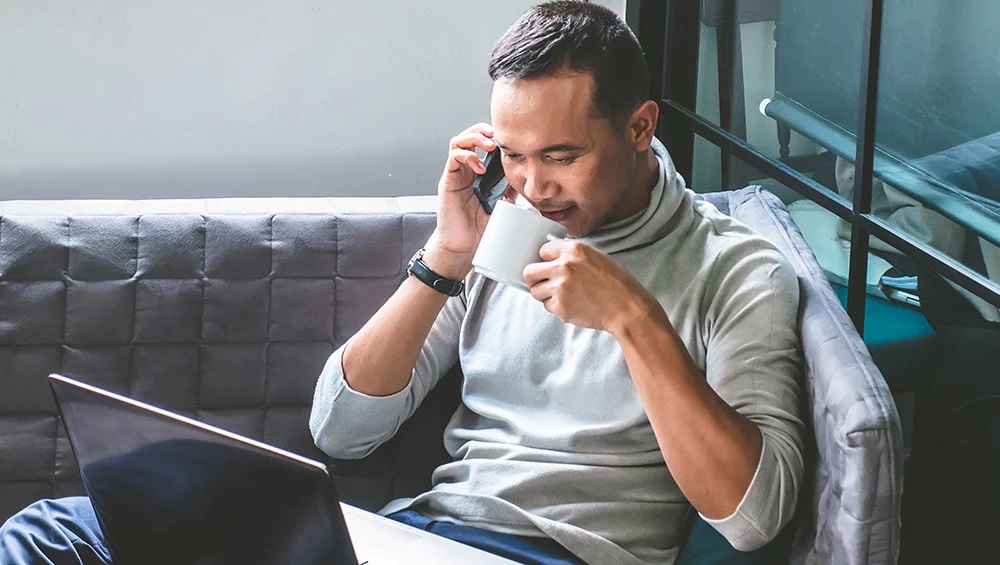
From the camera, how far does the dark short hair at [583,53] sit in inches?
55.0

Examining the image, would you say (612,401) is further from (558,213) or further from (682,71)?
(682,71)

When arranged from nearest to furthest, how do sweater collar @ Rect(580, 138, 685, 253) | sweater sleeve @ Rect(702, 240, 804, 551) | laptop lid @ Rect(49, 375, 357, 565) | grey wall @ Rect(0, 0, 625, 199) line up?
laptop lid @ Rect(49, 375, 357, 565) < sweater sleeve @ Rect(702, 240, 804, 551) < sweater collar @ Rect(580, 138, 685, 253) < grey wall @ Rect(0, 0, 625, 199)

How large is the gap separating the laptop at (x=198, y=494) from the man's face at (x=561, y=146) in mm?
478

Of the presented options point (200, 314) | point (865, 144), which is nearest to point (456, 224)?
point (200, 314)

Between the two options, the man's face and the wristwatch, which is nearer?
the man's face

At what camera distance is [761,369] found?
134cm

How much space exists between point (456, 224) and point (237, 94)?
0.68 m

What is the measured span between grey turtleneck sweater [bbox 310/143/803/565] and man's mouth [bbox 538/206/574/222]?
76 mm

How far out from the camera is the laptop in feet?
3.09

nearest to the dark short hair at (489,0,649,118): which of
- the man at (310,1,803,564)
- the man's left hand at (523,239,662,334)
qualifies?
the man at (310,1,803,564)

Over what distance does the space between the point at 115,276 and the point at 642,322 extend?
3.00ft

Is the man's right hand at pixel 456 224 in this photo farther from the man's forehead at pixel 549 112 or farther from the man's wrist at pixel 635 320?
the man's wrist at pixel 635 320

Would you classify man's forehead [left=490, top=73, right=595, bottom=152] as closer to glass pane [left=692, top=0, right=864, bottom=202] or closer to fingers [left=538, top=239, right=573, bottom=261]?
fingers [left=538, top=239, right=573, bottom=261]

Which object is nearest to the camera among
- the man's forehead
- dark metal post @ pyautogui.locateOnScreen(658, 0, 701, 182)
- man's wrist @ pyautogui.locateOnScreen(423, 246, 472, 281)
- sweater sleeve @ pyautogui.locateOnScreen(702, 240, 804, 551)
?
sweater sleeve @ pyautogui.locateOnScreen(702, 240, 804, 551)
